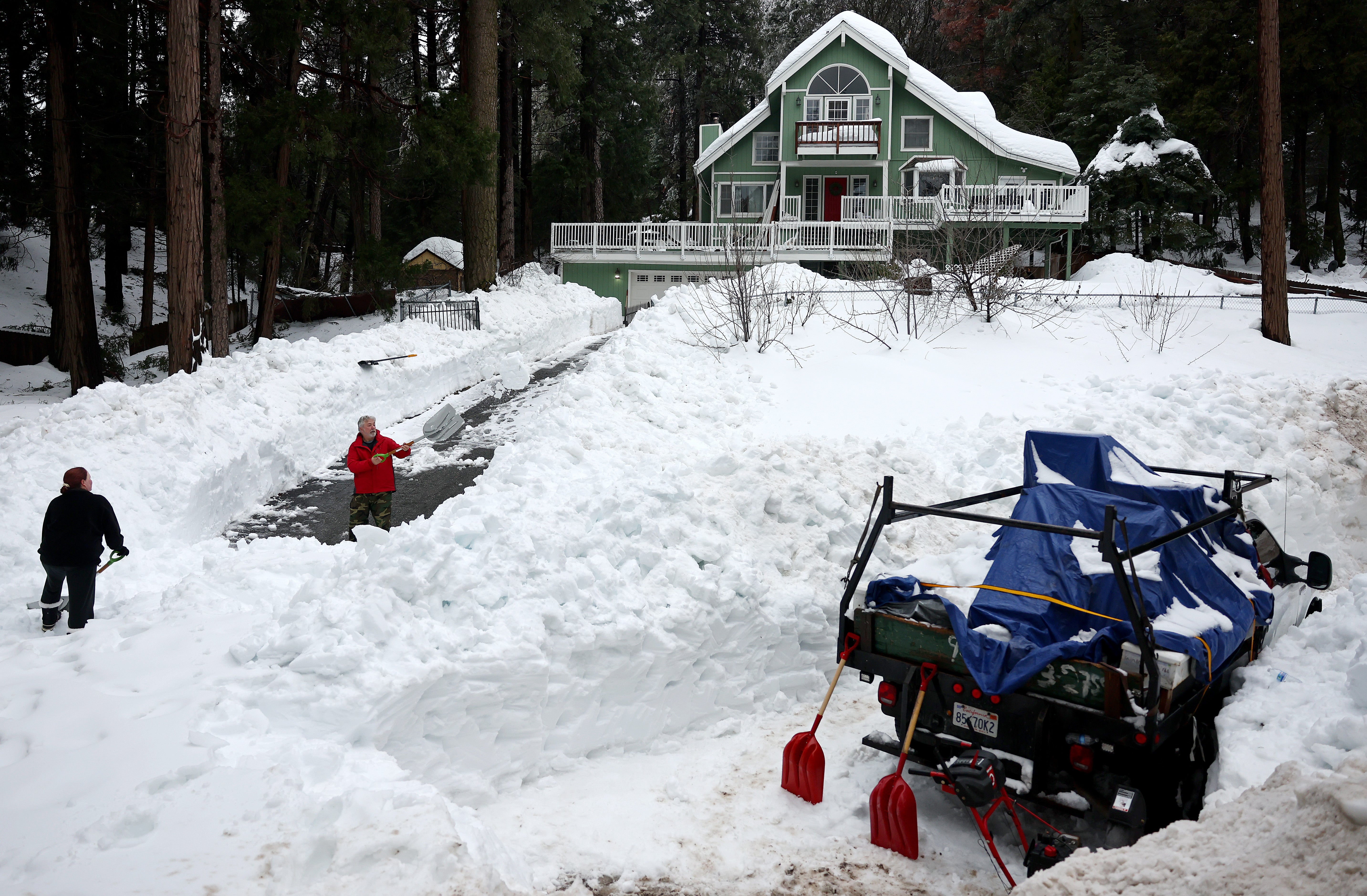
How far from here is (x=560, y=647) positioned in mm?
6016

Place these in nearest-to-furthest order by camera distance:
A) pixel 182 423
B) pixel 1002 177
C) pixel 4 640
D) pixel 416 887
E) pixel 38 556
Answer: pixel 416 887, pixel 4 640, pixel 38 556, pixel 182 423, pixel 1002 177

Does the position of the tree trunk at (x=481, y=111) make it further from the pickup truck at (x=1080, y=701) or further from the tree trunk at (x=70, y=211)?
the pickup truck at (x=1080, y=701)

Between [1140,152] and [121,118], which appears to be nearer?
[121,118]

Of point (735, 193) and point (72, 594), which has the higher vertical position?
point (735, 193)

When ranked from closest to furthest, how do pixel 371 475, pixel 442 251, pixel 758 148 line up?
pixel 371 475 < pixel 758 148 < pixel 442 251

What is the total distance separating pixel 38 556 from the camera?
8.04 m

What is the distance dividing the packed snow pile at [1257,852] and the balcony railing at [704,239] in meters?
21.9

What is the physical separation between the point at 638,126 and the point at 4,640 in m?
34.3

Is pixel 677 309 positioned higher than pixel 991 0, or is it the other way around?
pixel 991 0

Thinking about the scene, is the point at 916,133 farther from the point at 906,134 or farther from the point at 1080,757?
the point at 1080,757

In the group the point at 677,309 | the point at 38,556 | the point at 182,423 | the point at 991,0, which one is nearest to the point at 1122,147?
the point at 991,0

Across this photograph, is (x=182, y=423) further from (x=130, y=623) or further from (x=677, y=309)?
(x=677, y=309)

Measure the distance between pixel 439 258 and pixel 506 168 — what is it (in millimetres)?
8597

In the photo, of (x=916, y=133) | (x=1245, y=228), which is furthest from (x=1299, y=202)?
(x=916, y=133)
